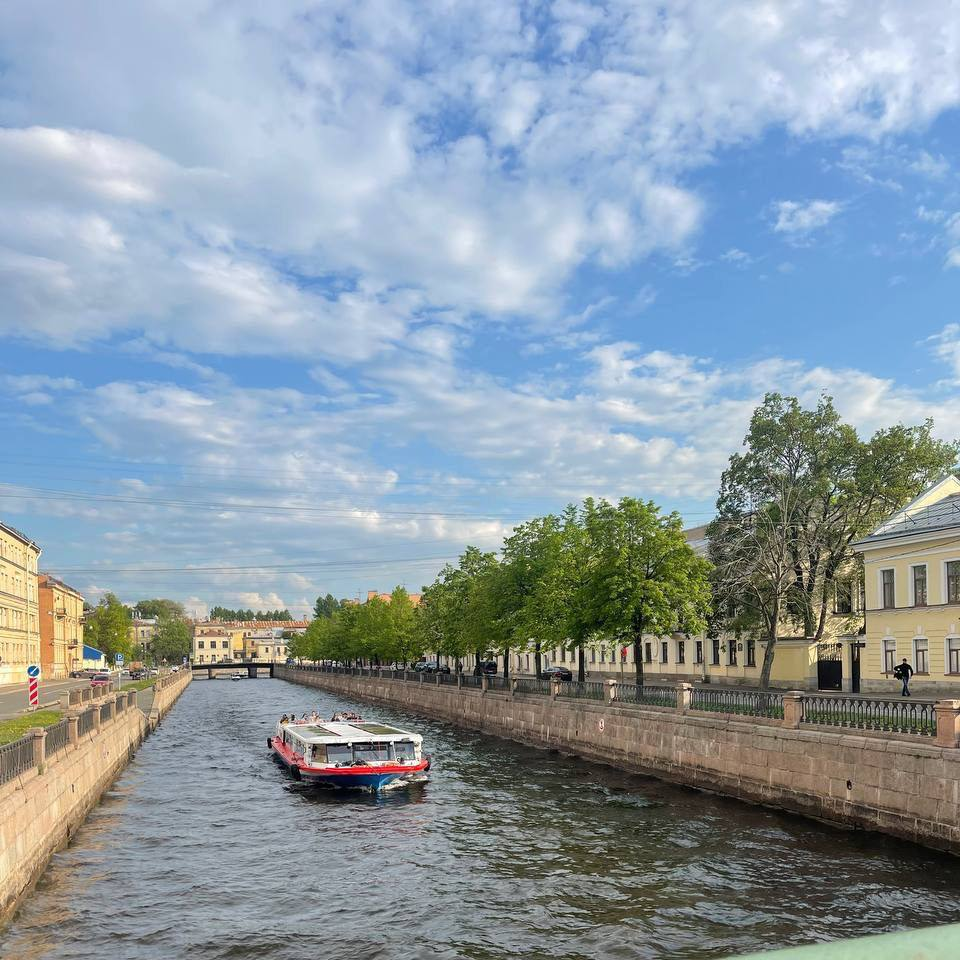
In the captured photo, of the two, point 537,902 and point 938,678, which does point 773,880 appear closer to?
point 537,902

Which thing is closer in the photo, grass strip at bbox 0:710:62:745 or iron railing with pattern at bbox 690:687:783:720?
grass strip at bbox 0:710:62:745

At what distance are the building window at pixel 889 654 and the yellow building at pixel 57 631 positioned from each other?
93248mm

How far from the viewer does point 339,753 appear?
34.6m

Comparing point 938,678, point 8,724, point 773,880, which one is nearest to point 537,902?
point 773,880

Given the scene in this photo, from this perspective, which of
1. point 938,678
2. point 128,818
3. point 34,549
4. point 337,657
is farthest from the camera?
point 337,657

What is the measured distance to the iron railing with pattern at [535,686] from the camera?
47.4 metres

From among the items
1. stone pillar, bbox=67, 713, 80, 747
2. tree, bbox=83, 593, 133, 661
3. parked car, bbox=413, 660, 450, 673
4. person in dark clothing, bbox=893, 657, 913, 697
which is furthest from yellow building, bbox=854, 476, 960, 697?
tree, bbox=83, 593, 133, 661

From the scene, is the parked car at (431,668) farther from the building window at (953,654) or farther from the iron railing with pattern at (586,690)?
the building window at (953,654)

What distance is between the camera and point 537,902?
740 inches

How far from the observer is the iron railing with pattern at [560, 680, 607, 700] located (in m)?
42.0

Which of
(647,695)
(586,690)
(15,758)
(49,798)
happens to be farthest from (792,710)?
(15,758)

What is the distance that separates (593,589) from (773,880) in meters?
26.2

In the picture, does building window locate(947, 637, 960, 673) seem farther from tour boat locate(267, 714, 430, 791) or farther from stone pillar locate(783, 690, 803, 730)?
tour boat locate(267, 714, 430, 791)

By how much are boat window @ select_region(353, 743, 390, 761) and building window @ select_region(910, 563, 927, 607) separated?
26.3 metres
